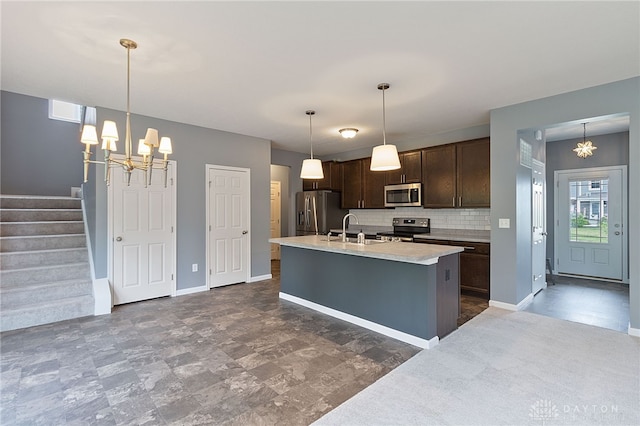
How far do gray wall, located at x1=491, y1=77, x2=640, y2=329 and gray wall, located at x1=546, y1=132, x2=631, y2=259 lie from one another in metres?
2.56

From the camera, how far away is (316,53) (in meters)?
2.65

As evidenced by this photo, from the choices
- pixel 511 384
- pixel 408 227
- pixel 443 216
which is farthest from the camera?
pixel 408 227

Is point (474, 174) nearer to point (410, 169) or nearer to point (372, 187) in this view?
point (410, 169)

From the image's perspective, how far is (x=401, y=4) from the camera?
2.03 meters

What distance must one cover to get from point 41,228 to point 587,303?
7.87 meters

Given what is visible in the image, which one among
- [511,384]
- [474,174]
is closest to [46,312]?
[511,384]

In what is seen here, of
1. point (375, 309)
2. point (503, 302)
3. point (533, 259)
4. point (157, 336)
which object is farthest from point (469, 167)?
point (157, 336)

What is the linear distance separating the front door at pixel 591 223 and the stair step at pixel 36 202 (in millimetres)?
9027

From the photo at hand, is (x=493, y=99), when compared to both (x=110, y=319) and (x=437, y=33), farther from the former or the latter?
(x=110, y=319)

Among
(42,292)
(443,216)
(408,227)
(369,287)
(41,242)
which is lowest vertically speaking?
(42,292)

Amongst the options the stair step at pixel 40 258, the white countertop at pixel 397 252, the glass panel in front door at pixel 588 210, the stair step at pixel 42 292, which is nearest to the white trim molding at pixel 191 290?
the stair step at pixel 42 292

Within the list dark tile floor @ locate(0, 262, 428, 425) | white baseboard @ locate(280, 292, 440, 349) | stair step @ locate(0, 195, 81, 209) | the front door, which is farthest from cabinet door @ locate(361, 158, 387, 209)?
stair step @ locate(0, 195, 81, 209)

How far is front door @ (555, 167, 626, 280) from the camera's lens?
5.42m

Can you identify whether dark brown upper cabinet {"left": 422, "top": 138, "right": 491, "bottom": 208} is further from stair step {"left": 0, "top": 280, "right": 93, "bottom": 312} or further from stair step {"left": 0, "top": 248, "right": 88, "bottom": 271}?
stair step {"left": 0, "top": 248, "right": 88, "bottom": 271}
